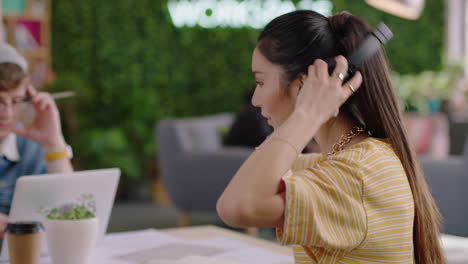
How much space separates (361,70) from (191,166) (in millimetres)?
3384

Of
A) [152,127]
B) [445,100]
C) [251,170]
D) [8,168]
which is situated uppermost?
[251,170]

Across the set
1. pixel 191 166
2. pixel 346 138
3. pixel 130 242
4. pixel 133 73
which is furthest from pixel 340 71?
pixel 133 73

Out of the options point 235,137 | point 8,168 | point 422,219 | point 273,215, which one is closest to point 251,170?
point 273,215

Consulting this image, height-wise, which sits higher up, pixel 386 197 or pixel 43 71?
pixel 386 197

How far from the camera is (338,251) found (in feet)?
2.97

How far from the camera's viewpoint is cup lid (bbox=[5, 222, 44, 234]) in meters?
1.07

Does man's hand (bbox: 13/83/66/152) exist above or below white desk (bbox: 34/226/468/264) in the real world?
above

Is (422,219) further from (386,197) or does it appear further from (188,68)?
(188,68)

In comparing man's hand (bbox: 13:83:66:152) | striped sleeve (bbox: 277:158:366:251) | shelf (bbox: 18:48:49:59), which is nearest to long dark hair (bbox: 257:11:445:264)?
striped sleeve (bbox: 277:158:366:251)

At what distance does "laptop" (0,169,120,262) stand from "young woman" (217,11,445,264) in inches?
19.0

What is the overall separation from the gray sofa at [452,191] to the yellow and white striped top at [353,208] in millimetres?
2791

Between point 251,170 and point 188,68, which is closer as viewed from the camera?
point 251,170

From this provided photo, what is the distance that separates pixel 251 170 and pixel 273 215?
0.08 meters

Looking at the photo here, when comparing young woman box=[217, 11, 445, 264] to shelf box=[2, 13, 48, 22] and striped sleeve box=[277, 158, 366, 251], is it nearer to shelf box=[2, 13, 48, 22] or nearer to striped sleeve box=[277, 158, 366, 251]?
striped sleeve box=[277, 158, 366, 251]
